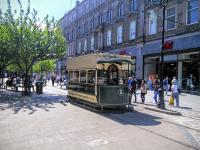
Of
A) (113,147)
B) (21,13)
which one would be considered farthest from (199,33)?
(113,147)

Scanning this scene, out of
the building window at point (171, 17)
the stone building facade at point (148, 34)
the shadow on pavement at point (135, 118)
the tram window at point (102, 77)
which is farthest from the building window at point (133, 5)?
the shadow on pavement at point (135, 118)

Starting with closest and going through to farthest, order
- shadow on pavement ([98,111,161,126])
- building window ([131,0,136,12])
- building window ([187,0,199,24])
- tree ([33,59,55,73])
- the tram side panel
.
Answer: shadow on pavement ([98,111,161,126]) < the tram side panel < building window ([187,0,199,24]) < building window ([131,0,136,12]) < tree ([33,59,55,73])

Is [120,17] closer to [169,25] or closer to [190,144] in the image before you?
[169,25]

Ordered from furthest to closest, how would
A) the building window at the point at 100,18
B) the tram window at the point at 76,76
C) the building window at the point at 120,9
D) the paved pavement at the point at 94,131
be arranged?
the building window at the point at 100,18, the building window at the point at 120,9, the tram window at the point at 76,76, the paved pavement at the point at 94,131

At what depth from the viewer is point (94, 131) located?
413 inches

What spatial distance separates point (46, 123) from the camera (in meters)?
11.9

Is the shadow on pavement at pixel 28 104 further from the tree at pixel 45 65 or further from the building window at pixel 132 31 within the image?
the tree at pixel 45 65

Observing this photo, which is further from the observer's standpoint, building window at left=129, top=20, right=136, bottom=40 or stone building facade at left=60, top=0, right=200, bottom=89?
building window at left=129, top=20, right=136, bottom=40

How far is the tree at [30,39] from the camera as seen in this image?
86.9 feet

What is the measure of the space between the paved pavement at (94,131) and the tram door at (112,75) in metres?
2.24

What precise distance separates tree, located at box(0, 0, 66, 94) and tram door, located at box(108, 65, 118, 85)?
40.7 feet

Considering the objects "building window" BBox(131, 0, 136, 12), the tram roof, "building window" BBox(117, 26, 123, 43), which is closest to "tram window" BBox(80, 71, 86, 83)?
the tram roof

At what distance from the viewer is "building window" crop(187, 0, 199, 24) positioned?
25.4 m

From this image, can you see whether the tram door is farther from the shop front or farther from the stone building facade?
the shop front
